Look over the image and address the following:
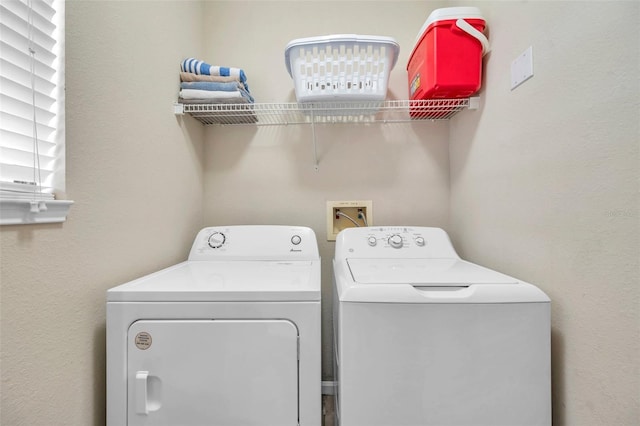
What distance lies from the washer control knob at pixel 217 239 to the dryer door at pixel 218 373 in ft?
2.00

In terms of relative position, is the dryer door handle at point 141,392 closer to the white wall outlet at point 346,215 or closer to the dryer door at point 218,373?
the dryer door at point 218,373

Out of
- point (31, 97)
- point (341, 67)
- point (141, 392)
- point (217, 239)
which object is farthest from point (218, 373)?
point (341, 67)

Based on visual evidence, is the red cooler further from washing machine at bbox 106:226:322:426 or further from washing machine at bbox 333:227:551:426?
washing machine at bbox 106:226:322:426

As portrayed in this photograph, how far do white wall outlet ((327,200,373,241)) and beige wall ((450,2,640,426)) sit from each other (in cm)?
68

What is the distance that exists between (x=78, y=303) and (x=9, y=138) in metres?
0.47

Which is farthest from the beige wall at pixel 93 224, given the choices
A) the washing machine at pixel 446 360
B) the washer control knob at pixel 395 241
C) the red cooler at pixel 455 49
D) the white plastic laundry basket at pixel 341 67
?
the red cooler at pixel 455 49

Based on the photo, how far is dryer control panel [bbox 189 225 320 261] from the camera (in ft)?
4.65

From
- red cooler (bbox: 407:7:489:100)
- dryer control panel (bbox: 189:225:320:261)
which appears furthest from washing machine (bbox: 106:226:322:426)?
red cooler (bbox: 407:7:489:100)

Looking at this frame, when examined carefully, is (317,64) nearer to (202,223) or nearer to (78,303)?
(202,223)

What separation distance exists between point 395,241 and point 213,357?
0.91m

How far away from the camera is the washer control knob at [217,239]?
144cm

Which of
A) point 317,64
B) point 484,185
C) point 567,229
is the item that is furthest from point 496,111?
point 317,64

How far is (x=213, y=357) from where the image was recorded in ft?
2.81

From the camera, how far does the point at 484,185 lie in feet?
4.27
